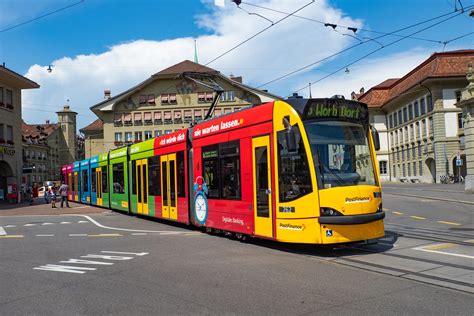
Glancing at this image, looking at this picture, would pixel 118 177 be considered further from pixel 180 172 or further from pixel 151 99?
pixel 151 99

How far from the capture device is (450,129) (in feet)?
185

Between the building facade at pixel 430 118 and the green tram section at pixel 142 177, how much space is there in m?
40.9

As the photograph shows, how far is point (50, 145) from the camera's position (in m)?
111

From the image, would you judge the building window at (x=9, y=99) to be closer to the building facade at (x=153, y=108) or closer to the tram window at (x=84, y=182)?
the tram window at (x=84, y=182)

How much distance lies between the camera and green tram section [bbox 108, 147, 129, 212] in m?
21.0

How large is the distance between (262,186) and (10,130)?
37.0 metres

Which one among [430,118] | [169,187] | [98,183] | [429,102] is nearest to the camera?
[169,187]

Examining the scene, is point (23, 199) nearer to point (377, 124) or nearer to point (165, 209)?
point (165, 209)

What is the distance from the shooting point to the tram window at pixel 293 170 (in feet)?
30.9

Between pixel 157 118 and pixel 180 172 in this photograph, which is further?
pixel 157 118

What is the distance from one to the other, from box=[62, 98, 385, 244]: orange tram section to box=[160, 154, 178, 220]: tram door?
5.01ft

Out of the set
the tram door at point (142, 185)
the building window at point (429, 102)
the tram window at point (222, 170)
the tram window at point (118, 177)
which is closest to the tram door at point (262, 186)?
the tram window at point (222, 170)

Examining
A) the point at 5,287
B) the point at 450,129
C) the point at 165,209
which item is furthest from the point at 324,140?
the point at 450,129

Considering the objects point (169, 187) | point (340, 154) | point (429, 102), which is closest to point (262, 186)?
point (340, 154)
